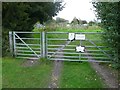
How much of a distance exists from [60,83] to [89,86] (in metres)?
0.86

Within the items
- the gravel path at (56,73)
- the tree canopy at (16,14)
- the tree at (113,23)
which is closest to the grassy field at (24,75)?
the gravel path at (56,73)

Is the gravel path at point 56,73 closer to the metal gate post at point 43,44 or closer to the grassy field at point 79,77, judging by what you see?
the grassy field at point 79,77

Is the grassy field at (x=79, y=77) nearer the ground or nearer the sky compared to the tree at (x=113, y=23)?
nearer the ground

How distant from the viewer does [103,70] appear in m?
7.68

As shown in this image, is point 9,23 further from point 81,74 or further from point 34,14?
point 81,74

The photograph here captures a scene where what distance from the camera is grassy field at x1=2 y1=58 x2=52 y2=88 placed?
596 centimetres

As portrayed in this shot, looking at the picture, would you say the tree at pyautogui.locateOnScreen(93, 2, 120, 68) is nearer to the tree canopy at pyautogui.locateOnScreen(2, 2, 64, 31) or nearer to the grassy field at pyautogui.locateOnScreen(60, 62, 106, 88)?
the grassy field at pyautogui.locateOnScreen(60, 62, 106, 88)

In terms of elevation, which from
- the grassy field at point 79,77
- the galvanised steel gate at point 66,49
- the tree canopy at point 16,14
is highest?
the tree canopy at point 16,14

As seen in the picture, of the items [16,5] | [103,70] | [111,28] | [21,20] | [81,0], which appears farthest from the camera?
[21,20]

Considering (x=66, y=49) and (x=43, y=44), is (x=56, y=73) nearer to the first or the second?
(x=66, y=49)

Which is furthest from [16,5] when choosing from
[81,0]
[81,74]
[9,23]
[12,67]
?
[81,74]

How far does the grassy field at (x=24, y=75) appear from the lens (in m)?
5.96

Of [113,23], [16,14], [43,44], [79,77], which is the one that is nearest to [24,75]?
[79,77]

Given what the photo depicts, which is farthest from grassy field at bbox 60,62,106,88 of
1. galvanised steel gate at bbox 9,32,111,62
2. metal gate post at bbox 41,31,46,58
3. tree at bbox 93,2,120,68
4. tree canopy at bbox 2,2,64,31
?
tree canopy at bbox 2,2,64,31
